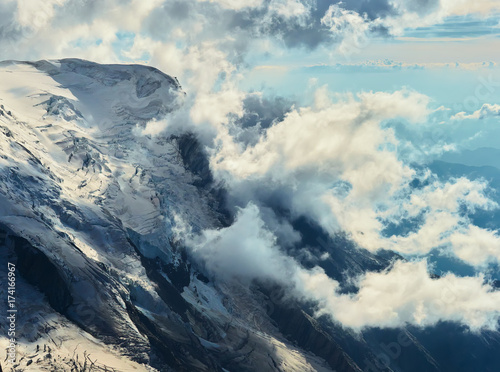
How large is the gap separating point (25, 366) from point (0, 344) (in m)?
10.8

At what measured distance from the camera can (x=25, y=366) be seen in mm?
199750

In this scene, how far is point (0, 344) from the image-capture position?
19900cm
